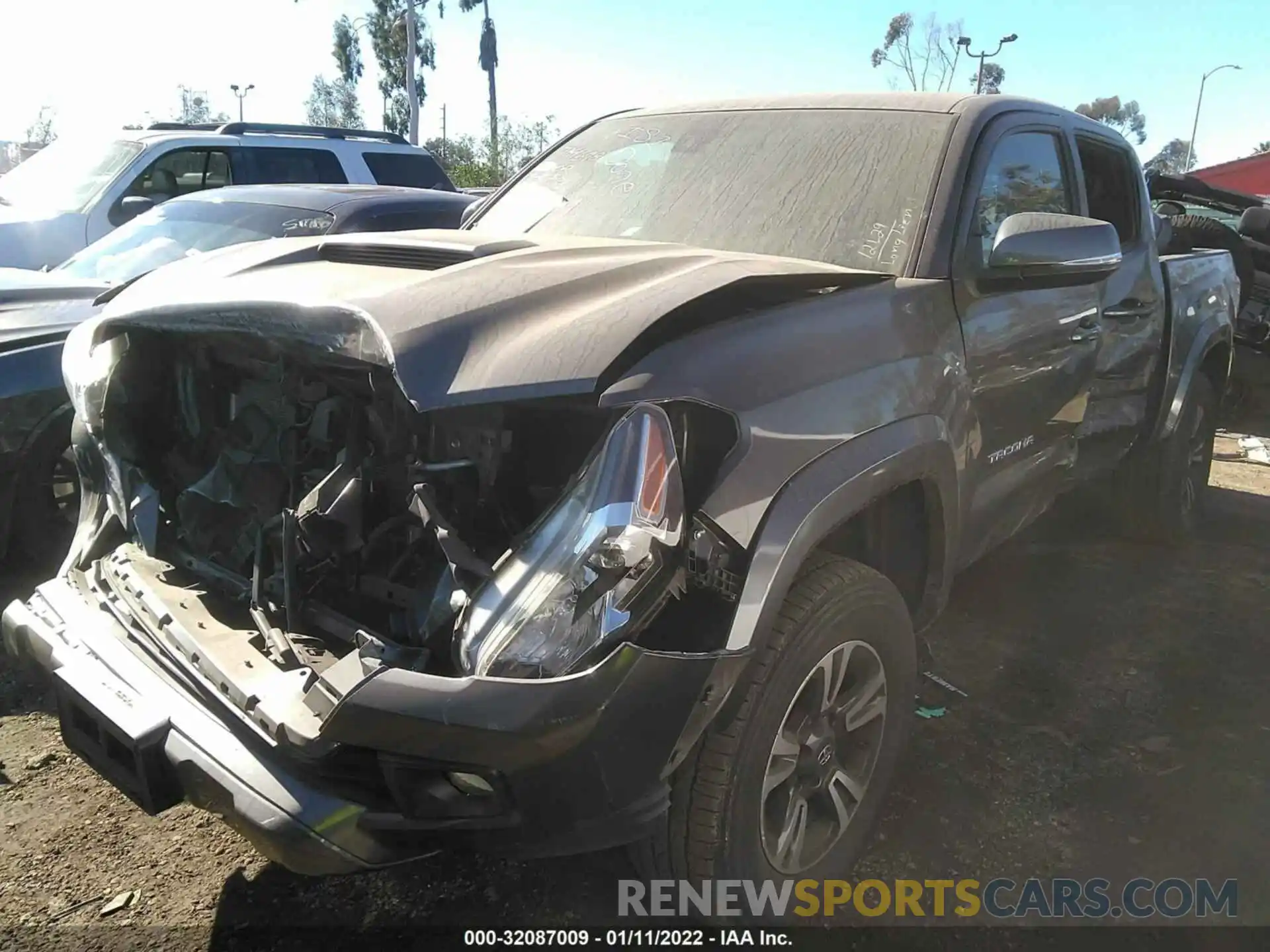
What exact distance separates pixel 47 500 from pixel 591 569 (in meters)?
3.06

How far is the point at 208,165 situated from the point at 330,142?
1131 millimetres

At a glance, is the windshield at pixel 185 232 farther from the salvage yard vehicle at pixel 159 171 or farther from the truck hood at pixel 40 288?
the salvage yard vehicle at pixel 159 171

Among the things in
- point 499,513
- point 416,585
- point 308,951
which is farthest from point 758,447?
point 308,951

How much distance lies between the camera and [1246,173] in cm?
2200

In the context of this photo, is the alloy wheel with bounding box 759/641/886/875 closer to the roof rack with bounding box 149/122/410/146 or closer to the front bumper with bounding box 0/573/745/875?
the front bumper with bounding box 0/573/745/875

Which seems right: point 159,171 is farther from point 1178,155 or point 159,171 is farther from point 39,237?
point 1178,155

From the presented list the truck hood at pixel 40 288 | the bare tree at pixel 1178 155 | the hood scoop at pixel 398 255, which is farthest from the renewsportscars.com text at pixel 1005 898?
the bare tree at pixel 1178 155

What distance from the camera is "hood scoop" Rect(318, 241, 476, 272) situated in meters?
2.41

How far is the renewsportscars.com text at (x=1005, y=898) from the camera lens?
2342mm

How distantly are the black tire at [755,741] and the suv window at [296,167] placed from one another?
774cm

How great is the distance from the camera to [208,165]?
27.8 ft

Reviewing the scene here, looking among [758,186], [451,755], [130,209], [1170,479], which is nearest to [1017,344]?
[758,186]

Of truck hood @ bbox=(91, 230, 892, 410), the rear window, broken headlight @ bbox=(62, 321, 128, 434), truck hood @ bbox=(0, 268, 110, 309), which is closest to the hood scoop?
truck hood @ bbox=(91, 230, 892, 410)

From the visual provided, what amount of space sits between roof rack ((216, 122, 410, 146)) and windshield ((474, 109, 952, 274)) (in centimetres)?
662
